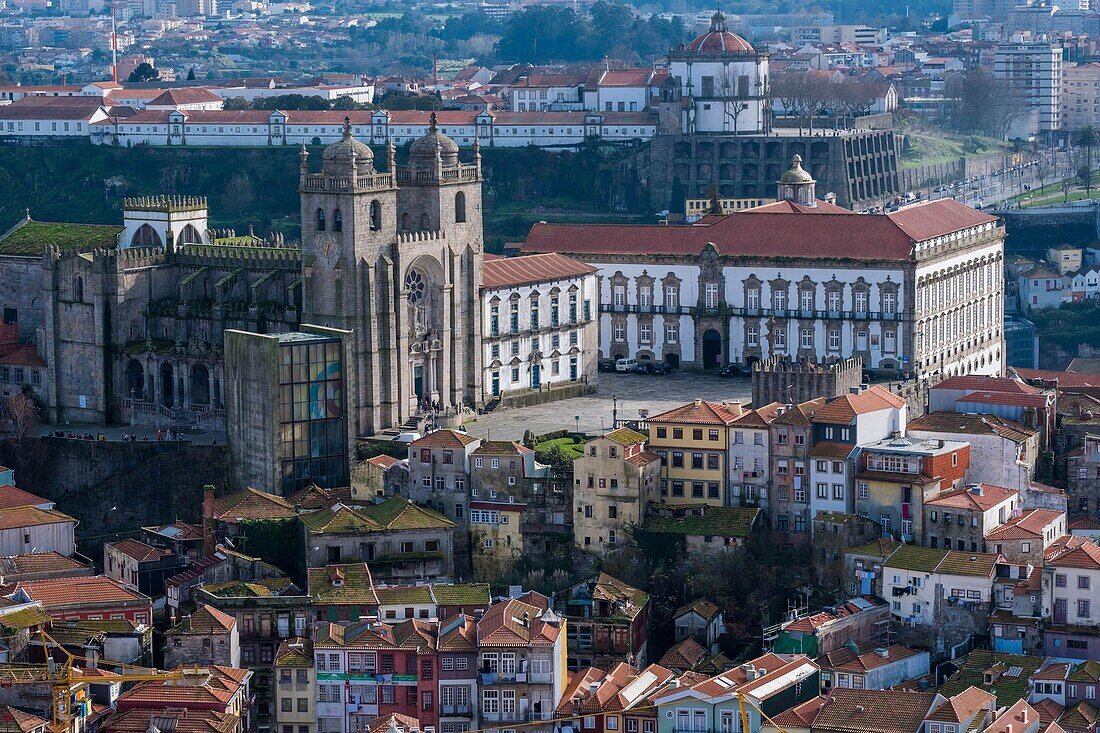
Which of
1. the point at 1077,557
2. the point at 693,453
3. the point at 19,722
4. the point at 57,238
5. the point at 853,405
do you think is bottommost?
the point at 19,722

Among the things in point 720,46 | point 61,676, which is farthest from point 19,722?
point 720,46

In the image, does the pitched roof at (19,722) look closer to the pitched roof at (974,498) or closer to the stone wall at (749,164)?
the pitched roof at (974,498)

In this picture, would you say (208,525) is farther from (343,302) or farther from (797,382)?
(797,382)

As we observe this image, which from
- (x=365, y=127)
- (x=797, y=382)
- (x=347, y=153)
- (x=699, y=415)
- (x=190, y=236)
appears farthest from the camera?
(x=365, y=127)

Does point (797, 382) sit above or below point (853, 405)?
below

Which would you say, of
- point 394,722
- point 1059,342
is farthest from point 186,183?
point 394,722

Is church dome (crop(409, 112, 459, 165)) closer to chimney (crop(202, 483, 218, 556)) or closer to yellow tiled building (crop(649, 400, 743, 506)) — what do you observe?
yellow tiled building (crop(649, 400, 743, 506))

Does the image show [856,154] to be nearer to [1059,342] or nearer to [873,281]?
[1059,342]
